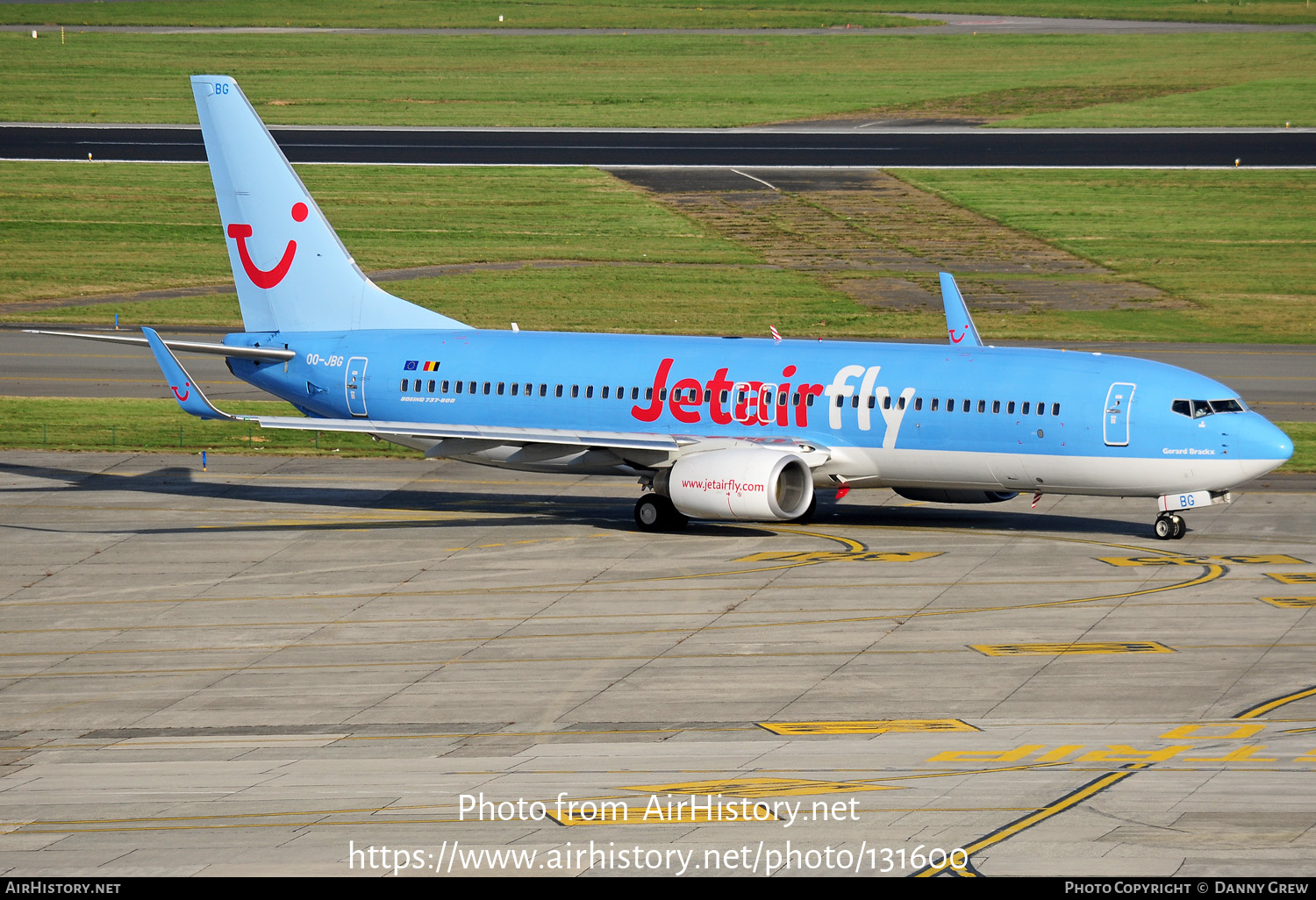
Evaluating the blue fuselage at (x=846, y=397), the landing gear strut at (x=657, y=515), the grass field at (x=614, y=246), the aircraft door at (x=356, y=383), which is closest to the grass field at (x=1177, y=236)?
the grass field at (x=614, y=246)

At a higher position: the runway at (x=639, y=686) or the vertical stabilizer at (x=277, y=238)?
the vertical stabilizer at (x=277, y=238)

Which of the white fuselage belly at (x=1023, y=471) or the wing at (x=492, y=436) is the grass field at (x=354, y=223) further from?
the white fuselage belly at (x=1023, y=471)

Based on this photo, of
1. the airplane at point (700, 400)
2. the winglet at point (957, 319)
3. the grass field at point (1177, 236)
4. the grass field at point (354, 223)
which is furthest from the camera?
the grass field at point (354, 223)

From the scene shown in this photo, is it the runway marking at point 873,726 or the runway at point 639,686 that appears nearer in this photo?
the runway at point 639,686

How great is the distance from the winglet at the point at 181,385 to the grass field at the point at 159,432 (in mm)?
14238

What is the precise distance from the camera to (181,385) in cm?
4416

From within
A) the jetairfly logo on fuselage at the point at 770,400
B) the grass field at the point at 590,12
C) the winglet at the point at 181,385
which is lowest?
the jetairfly logo on fuselage at the point at 770,400

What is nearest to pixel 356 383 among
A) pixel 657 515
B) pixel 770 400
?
pixel 657 515

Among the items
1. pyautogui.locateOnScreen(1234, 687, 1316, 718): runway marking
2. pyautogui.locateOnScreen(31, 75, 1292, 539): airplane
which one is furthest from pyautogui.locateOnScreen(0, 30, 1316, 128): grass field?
pyautogui.locateOnScreen(1234, 687, 1316, 718): runway marking

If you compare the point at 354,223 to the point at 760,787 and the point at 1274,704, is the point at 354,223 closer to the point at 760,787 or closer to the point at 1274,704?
the point at 1274,704

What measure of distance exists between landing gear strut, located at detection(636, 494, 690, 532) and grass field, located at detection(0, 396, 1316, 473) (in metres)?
15.2

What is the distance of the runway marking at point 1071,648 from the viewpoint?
112ft

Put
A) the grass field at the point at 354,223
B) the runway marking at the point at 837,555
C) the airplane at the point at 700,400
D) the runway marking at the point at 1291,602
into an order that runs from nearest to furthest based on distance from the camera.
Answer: the runway marking at the point at 1291,602 < the runway marking at the point at 837,555 < the airplane at the point at 700,400 < the grass field at the point at 354,223

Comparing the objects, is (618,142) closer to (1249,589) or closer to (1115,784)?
(1249,589)
